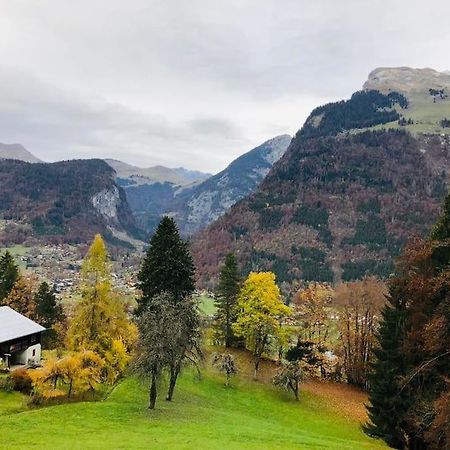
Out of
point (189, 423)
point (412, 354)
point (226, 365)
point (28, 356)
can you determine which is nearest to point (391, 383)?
point (412, 354)

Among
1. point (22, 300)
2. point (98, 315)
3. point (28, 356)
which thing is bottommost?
point (28, 356)

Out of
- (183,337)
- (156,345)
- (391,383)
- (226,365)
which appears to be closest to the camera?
(391,383)

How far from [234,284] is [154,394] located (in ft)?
101

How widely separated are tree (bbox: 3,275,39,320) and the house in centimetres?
1887

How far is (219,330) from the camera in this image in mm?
72562

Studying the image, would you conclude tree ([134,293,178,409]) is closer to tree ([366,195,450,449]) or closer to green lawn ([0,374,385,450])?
green lawn ([0,374,385,450])

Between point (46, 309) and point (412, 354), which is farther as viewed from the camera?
point (46, 309)

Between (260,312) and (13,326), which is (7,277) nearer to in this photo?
Result: (13,326)

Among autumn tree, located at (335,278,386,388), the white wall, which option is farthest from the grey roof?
autumn tree, located at (335,278,386,388)

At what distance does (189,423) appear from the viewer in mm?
37938

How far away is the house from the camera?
5678 centimetres

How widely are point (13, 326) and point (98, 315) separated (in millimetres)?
14729

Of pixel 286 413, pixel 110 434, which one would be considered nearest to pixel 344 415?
pixel 286 413

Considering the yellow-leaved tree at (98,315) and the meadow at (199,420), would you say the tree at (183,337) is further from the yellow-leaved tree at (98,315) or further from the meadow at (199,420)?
the yellow-leaved tree at (98,315)
